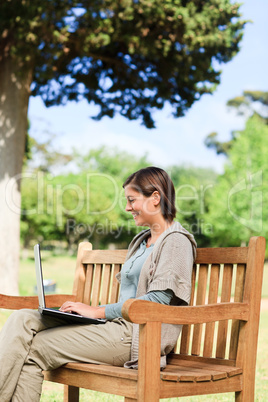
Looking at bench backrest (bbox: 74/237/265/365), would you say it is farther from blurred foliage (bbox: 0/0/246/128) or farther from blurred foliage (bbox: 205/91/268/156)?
blurred foliage (bbox: 205/91/268/156)

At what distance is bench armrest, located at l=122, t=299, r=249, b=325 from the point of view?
2.39m

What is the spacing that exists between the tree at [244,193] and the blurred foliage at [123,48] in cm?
1752

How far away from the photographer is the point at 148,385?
2.45 meters

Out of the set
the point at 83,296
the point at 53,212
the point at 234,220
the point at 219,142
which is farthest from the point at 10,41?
the point at 219,142

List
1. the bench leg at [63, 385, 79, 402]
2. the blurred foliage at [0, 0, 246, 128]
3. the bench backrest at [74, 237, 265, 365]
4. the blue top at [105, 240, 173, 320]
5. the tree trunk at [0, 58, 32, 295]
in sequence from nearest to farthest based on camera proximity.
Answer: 1. the bench backrest at [74, 237, 265, 365]
2. the blue top at [105, 240, 173, 320]
3. the bench leg at [63, 385, 79, 402]
4. the blurred foliage at [0, 0, 246, 128]
5. the tree trunk at [0, 58, 32, 295]

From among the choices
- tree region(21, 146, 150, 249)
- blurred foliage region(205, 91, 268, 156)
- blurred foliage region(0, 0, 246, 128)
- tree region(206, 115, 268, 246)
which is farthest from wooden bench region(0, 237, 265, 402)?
blurred foliage region(205, 91, 268, 156)

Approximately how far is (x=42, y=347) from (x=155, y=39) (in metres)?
7.51

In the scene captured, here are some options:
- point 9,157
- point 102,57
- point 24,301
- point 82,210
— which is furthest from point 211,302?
point 82,210

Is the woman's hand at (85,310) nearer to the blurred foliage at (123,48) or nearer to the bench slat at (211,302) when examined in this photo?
the bench slat at (211,302)

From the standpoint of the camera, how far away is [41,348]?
2830 millimetres

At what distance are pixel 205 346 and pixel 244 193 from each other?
24.8 metres

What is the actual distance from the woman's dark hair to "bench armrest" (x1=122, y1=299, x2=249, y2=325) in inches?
26.6

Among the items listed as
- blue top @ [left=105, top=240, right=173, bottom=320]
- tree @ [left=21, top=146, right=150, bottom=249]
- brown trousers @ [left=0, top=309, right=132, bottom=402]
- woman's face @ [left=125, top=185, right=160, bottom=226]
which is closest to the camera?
brown trousers @ [left=0, top=309, right=132, bottom=402]

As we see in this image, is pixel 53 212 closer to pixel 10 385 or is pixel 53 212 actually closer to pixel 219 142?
pixel 219 142
